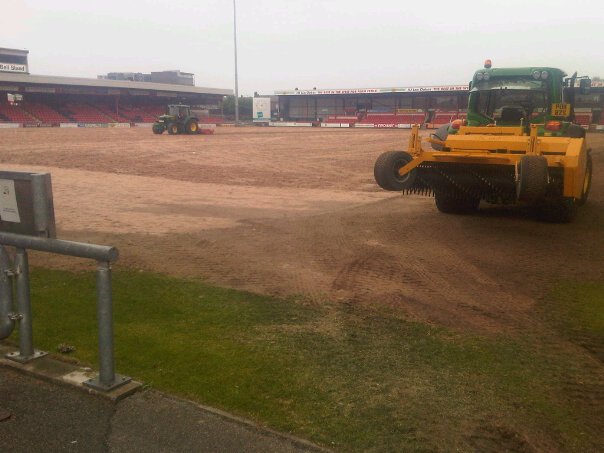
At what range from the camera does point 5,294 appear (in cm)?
438

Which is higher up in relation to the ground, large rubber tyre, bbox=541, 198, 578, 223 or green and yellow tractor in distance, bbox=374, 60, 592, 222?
green and yellow tractor in distance, bbox=374, 60, 592, 222

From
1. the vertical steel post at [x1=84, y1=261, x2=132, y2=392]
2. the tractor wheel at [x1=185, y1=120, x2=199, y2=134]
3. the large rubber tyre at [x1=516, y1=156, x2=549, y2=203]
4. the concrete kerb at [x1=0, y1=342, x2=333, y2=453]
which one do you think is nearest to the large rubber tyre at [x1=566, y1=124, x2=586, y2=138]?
the large rubber tyre at [x1=516, y1=156, x2=549, y2=203]

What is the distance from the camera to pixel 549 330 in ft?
17.1

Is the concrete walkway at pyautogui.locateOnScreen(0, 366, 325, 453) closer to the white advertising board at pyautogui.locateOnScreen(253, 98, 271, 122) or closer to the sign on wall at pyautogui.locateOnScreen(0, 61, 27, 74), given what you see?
the sign on wall at pyautogui.locateOnScreen(0, 61, 27, 74)

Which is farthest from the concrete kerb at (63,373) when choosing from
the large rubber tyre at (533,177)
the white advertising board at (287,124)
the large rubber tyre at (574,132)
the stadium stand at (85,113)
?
the white advertising board at (287,124)

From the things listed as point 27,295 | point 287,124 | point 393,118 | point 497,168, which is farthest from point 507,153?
point 287,124

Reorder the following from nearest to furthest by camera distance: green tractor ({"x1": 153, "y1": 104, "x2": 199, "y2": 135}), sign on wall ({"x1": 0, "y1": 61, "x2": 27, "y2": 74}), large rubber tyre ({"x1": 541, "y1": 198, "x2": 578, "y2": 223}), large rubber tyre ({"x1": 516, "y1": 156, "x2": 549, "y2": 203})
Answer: large rubber tyre ({"x1": 516, "y1": 156, "x2": 549, "y2": 203}) → large rubber tyre ({"x1": 541, "y1": 198, "x2": 578, "y2": 223}) → green tractor ({"x1": 153, "y1": 104, "x2": 199, "y2": 135}) → sign on wall ({"x1": 0, "y1": 61, "x2": 27, "y2": 74})

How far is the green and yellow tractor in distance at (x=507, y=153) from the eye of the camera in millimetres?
8203

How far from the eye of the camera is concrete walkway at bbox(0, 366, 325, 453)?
331 centimetres

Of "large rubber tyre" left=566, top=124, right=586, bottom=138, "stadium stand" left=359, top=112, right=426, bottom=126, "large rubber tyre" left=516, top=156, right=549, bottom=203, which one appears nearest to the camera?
"large rubber tyre" left=516, top=156, right=549, bottom=203

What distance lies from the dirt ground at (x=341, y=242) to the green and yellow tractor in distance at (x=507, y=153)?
0.65m

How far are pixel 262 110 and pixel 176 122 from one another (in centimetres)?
3704

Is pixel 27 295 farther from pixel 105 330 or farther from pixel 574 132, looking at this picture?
pixel 574 132

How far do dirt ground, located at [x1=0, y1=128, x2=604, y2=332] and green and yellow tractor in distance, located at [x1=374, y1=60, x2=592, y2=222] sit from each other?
2.13 feet
